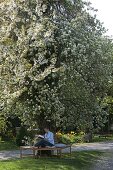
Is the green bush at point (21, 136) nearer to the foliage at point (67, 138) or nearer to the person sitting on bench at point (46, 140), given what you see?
the foliage at point (67, 138)

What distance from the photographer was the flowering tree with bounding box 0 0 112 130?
1822cm

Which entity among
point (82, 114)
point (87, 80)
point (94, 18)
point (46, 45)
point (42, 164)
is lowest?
point (42, 164)

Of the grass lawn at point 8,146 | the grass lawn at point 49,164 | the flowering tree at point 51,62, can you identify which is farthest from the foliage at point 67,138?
the grass lawn at point 49,164

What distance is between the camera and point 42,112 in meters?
18.9

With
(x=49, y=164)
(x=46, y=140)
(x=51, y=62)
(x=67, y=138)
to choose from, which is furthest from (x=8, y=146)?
(x=49, y=164)

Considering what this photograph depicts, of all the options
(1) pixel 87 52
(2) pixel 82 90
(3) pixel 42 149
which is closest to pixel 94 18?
(1) pixel 87 52

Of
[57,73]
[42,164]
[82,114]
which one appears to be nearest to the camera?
[42,164]

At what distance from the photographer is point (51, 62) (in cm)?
1830

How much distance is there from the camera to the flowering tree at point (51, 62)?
59.8ft

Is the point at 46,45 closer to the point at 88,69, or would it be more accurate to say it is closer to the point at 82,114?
the point at 88,69

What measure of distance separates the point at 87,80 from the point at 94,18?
113 inches

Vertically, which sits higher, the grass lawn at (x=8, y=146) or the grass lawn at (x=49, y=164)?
the grass lawn at (x=8, y=146)

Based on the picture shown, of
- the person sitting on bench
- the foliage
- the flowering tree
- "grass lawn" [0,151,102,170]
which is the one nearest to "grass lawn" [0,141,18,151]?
the foliage

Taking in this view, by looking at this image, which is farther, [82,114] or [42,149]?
[82,114]
